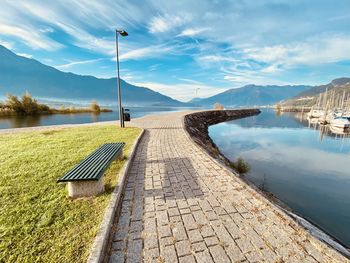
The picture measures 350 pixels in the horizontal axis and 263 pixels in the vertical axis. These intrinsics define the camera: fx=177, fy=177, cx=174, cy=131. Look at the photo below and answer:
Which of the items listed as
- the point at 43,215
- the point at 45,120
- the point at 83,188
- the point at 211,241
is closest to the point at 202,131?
the point at 83,188

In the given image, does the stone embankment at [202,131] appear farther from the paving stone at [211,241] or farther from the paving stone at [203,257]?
the paving stone at [203,257]

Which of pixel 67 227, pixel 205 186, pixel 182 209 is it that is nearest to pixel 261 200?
pixel 205 186

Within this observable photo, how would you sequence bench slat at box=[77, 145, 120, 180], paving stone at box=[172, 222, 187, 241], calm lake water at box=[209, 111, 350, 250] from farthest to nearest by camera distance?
1. calm lake water at box=[209, 111, 350, 250]
2. bench slat at box=[77, 145, 120, 180]
3. paving stone at box=[172, 222, 187, 241]

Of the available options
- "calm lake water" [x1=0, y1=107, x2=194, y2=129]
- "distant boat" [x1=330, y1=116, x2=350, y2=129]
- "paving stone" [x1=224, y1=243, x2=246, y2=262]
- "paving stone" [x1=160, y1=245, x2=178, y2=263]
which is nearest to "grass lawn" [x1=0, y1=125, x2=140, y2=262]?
"paving stone" [x1=160, y1=245, x2=178, y2=263]

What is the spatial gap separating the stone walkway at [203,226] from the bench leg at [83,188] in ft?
1.88

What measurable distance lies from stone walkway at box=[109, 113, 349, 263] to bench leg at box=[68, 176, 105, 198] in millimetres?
572

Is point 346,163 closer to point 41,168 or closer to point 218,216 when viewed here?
point 218,216

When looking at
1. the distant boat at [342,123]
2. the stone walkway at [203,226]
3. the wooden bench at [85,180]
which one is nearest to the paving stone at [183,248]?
the stone walkway at [203,226]

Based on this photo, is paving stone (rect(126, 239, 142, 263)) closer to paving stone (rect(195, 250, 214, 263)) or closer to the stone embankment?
paving stone (rect(195, 250, 214, 263))

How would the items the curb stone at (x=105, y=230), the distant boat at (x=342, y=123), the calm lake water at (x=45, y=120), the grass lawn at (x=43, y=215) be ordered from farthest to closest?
the distant boat at (x=342, y=123) → the calm lake water at (x=45, y=120) → the grass lawn at (x=43, y=215) → the curb stone at (x=105, y=230)

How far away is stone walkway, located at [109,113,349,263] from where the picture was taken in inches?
84.0

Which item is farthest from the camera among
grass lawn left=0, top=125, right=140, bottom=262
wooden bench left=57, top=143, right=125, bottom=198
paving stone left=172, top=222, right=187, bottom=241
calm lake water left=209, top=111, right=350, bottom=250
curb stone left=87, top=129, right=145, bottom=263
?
calm lake water left=209, top=111, right=350, bottom=250

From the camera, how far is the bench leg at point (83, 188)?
3268 mm

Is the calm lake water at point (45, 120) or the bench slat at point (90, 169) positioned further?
the calm lake water at point (45, 120)
